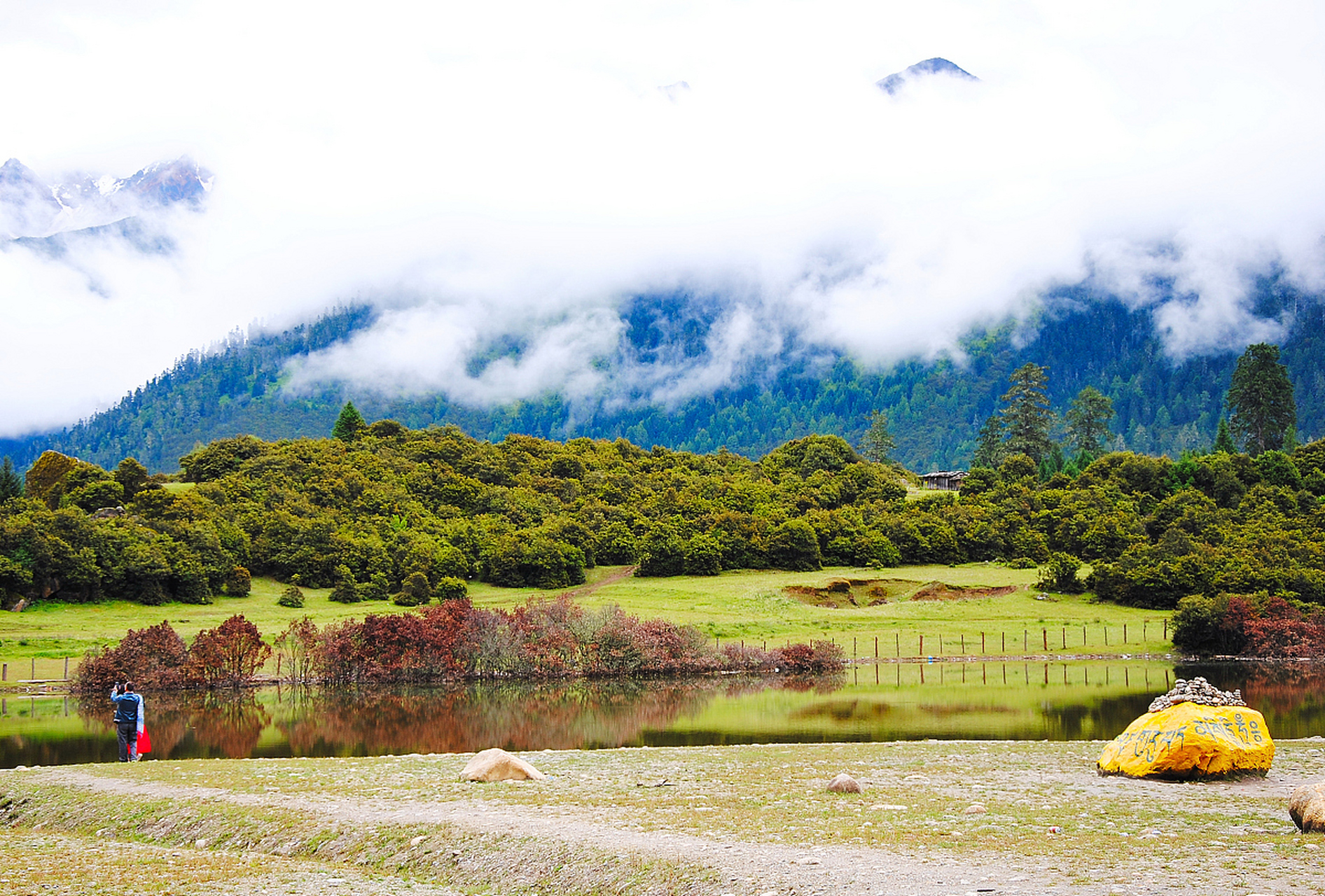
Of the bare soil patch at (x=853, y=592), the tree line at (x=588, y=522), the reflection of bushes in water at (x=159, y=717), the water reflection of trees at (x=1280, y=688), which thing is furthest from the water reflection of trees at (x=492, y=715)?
the tree line at (x=588, y=522)

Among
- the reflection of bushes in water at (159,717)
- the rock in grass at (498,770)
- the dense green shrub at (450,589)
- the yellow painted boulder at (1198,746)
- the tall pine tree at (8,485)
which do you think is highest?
the tall pine tree at (8,485)

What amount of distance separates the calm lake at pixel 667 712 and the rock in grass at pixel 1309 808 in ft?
57.0

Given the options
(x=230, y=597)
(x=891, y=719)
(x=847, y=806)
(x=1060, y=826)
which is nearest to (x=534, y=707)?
(x=891, y=719)

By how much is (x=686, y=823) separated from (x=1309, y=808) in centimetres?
824

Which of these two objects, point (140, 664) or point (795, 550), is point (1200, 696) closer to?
point (140, 664)

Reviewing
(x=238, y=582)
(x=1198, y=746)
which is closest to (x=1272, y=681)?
(x=1198, y=746)

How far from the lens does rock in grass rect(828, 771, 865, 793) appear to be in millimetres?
18797

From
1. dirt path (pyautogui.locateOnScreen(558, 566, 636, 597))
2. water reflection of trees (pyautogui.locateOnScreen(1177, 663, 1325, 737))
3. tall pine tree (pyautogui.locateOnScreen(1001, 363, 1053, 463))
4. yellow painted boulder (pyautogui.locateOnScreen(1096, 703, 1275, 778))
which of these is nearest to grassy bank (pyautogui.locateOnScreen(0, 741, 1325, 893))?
yellow painted boulder (pyautogui.locateOnScreen(1096, 703, 1275, 778))

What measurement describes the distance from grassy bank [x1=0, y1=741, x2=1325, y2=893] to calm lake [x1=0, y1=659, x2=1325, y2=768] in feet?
28.2

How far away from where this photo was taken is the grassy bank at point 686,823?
1269 cm

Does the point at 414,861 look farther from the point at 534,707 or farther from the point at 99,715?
the point at 99,715

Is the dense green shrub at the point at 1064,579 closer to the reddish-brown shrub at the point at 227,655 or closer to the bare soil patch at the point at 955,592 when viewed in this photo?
the bare soil patch at the point at 955,592

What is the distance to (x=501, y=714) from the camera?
140 ft

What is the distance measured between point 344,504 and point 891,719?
8177 centimetres
